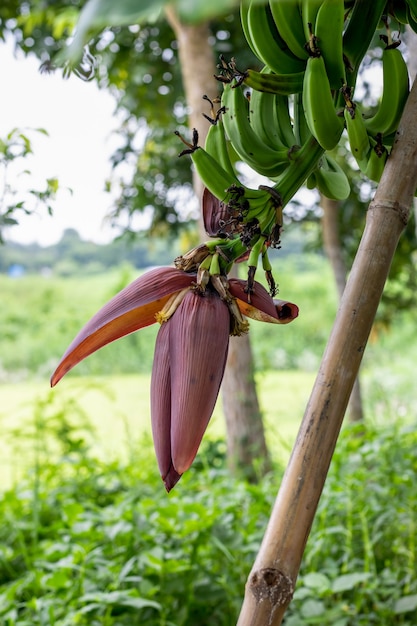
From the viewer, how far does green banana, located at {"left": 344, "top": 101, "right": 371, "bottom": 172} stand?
353 mm

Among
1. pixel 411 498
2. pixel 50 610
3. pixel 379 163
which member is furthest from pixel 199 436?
pixel 411 498

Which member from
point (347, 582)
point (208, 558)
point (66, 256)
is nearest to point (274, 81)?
point (347, 582)

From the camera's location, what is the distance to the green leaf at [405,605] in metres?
0.81

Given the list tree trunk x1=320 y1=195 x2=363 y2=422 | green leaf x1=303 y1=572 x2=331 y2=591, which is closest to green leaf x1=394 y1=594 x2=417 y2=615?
green leaf x1=303 y1=572 x2=331 y2=591

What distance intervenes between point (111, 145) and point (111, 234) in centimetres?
31

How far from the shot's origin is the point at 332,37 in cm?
34

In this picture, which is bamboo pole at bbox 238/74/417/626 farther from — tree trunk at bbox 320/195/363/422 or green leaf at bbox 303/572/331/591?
tree trunk at bbox 320/195/363/422

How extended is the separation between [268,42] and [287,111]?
2.3 inches

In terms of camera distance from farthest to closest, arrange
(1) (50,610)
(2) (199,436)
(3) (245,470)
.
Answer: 1. (3) (245,470)
2. (1) (50,610)
3. (2) (199,436)

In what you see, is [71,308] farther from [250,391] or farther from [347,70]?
[347,70]

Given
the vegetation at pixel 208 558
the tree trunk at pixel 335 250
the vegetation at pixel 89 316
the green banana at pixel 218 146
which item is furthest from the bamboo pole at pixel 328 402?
the vegetation at pixel 89 316

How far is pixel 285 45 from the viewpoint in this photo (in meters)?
0.38

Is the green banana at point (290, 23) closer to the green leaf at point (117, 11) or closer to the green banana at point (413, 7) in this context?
the green banana at point (413, 7)

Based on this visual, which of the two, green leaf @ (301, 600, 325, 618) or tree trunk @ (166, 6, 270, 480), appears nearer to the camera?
green leaf @ (301, 600, 325, 618)
